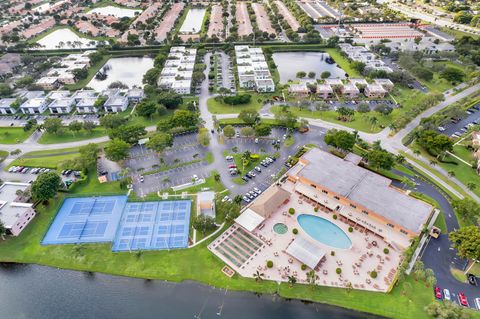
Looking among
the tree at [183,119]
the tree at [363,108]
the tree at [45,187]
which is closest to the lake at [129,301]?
the tree at [45,187]

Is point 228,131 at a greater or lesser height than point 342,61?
lesser

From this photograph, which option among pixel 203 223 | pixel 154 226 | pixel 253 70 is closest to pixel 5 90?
pixel 154 226

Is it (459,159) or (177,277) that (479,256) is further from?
(177,277)

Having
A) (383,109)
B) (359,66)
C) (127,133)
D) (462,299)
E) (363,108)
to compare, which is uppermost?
A: (359,66)

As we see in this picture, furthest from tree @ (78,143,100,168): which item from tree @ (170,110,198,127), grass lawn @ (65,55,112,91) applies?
grass lawn @ (65,55,112,91)

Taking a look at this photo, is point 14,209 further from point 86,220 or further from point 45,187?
point 86,220

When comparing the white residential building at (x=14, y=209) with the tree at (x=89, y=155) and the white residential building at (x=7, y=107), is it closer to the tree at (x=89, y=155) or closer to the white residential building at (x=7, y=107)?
the tree at (x=89, y=155)
